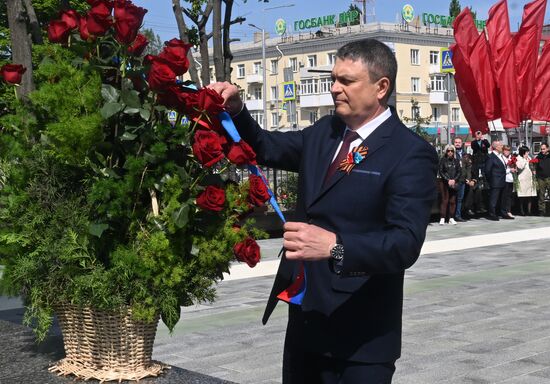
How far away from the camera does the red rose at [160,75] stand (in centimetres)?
357

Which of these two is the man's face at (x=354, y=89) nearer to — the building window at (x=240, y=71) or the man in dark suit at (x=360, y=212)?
the man in dark suit at (x=360, y=212)

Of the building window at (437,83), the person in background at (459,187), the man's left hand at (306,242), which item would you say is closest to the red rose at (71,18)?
the man's left hand at (306,242)

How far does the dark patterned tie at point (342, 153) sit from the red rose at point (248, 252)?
52cm

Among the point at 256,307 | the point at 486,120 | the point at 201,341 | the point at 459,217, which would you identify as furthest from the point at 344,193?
the point at 486,120

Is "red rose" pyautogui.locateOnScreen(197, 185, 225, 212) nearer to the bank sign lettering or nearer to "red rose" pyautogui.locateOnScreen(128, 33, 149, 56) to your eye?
"red rose" pyautogui.locateOnScreen(128, 33, 149, 56)

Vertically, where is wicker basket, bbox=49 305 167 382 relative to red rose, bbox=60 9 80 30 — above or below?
below

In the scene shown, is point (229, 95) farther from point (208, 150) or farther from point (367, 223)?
point (367, 223)

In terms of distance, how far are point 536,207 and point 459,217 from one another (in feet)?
9.97

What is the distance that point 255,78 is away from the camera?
9869 centimetres

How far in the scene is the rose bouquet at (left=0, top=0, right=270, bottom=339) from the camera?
11.8 ft

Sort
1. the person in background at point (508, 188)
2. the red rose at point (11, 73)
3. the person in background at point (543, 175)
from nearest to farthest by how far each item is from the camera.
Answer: the red rose at point (11, 73)
the person in background at point (508, 188)
the person in background at point (543, 175)

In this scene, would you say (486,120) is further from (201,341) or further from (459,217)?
(201,341)

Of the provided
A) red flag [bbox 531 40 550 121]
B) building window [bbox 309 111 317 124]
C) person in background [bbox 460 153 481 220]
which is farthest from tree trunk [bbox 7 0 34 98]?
building window [bbox 309 111 317 124]

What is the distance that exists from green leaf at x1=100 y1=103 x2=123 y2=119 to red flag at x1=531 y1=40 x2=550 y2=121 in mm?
20414
